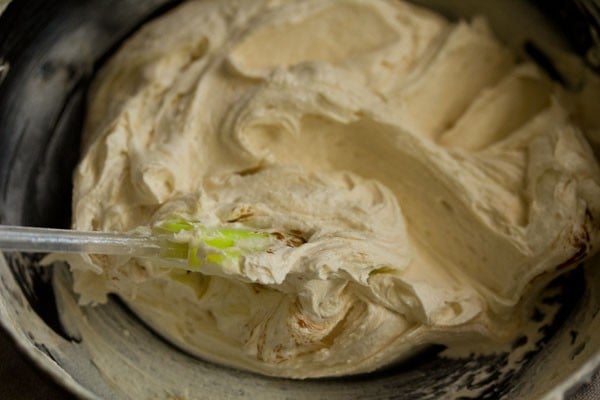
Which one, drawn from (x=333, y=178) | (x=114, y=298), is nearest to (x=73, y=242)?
(x=114, y=298)

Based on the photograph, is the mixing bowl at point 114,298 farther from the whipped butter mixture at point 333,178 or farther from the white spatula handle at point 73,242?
the white spatula handle at point 73,242

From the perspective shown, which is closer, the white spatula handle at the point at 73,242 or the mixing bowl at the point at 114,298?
the white spatula handle at the point at 73,242

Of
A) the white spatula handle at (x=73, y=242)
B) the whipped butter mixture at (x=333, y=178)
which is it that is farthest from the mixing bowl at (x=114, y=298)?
the white spatula handle at (x=73, y=242)

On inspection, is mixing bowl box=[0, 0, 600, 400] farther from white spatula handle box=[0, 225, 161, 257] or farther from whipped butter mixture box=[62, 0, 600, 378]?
white spatula handle box=[0, 225, 161, 257]

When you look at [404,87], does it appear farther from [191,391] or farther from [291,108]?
[191,391]

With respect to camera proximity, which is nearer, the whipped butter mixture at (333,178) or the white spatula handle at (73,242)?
the white spatula handle at (73,242)
